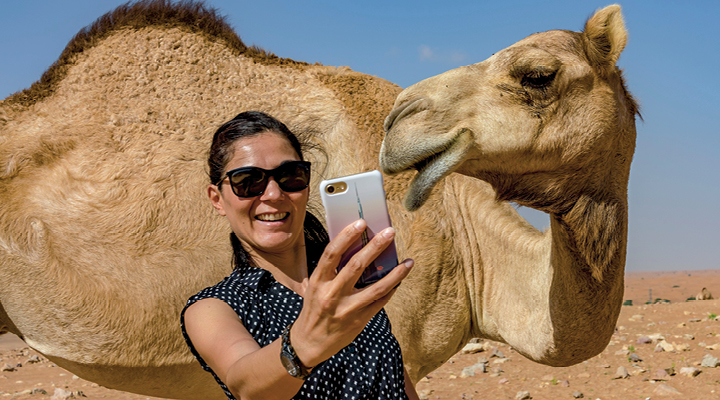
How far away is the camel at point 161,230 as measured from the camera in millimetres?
3199

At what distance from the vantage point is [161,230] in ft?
10.8

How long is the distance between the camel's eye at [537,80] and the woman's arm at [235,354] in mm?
1535

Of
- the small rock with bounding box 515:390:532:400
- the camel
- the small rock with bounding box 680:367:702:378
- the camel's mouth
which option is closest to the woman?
the camel's mouth

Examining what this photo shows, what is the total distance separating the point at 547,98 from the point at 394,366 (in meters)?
1.29

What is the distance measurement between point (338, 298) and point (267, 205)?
617 mm

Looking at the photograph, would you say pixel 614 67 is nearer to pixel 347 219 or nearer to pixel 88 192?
pixel 347 219

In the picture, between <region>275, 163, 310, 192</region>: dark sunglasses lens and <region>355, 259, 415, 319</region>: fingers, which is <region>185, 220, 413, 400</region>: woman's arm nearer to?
<region>355, 259, 415, 319</region>: fingers

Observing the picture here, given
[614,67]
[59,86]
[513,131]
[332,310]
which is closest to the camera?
[332,310]

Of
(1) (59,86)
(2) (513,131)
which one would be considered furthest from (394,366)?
(1) (59,86)

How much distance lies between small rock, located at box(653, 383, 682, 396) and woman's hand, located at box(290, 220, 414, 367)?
5.30 meters

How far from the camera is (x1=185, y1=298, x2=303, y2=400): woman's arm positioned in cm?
117

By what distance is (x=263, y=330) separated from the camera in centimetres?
152

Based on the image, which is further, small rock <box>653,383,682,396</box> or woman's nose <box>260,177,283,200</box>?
small rock <box>653,383,682,396</box>

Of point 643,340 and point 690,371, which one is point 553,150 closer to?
point 690,371
